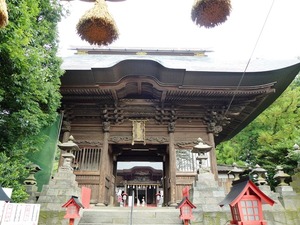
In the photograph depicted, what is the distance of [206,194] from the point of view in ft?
20.9

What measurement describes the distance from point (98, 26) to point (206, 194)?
16.9 feet

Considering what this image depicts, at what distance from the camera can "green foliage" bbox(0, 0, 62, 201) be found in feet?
14.7

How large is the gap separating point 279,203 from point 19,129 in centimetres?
704

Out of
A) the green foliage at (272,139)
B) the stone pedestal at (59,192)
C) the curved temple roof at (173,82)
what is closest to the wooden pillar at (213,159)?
the curved temple roof at (173,82)

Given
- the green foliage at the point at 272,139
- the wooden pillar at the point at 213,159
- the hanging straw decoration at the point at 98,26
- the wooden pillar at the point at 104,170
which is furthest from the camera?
the green foliage at the point at 272,139

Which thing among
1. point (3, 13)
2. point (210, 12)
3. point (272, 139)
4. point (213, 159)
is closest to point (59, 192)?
point (3, 13)

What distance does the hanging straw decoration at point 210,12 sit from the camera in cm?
258

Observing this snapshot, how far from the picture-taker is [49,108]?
6.32 meters

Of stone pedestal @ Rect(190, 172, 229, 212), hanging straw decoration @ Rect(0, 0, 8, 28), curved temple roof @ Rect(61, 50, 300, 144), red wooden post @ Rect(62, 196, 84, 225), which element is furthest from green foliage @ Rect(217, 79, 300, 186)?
hanging straw decoration @ Rect(0, 0, 8, 28)

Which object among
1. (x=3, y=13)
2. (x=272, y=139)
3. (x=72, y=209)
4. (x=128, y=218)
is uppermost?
(x=272, y=139)

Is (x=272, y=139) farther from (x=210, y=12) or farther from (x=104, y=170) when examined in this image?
(x=210, y=12)

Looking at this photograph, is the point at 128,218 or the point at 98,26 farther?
the point at 128,218

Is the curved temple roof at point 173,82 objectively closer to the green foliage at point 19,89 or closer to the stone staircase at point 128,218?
the green foliage at point 19,89

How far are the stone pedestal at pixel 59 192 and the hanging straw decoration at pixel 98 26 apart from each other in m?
4.49
